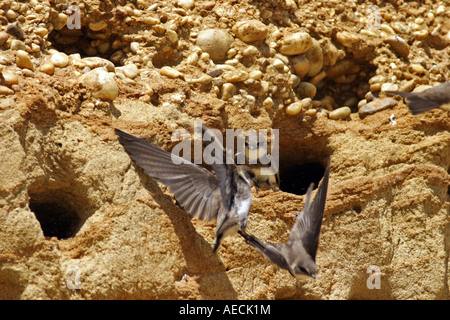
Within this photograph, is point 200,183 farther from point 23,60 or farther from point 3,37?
point 3,37

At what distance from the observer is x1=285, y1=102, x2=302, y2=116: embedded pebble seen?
4359 mm

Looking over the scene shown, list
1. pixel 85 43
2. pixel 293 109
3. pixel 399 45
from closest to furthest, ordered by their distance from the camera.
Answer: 1. pixel 85 43
2. pixel 293 109
3. pixel 399 45

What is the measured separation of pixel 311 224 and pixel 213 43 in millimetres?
1202

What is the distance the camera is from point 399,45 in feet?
15.6

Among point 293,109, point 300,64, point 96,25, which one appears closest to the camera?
point 96,25

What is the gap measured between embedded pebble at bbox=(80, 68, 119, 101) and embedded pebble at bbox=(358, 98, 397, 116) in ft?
4.94

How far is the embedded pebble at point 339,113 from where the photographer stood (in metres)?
4.51

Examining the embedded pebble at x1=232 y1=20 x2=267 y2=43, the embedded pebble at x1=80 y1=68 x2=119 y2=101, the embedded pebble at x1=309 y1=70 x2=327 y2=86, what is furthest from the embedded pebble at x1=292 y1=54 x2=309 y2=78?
the embedded pebble at x1=80 y1=68 x2=119 y2=101

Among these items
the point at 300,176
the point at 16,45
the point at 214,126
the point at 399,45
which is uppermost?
the point at 399,45

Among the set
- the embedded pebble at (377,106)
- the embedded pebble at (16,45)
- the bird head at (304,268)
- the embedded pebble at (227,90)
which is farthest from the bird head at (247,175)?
the embedded pebble at (16,45)

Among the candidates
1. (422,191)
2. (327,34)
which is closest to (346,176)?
(422,191)

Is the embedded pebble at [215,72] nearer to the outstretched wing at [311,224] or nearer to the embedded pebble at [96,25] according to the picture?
the embedded pebble at [96,25]

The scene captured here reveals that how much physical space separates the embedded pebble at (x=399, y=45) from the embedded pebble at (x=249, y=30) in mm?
856

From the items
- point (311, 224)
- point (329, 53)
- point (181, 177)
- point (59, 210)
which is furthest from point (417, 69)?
point (59, 210)
